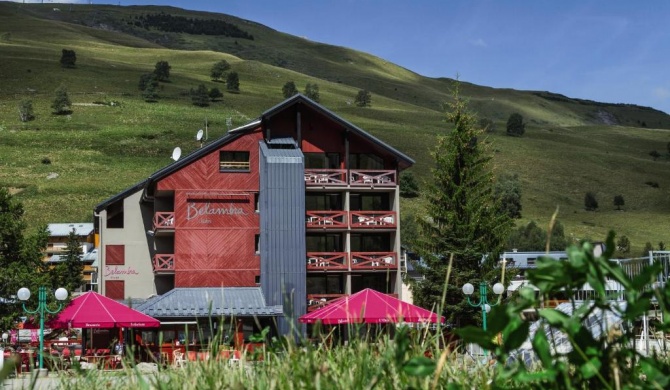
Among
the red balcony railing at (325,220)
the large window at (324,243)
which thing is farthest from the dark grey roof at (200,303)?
the red balcony railing at (325,220)

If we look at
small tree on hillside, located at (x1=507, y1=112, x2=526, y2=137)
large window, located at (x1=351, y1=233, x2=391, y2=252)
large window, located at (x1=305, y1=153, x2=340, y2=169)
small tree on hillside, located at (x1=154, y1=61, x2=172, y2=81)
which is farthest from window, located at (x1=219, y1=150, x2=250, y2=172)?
small tree on hillside, located at (x1=154, y1=61, x2=172, y2=81)

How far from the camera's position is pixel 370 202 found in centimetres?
4975

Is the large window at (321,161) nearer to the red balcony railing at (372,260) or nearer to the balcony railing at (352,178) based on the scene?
the balcony railing at (352,178)

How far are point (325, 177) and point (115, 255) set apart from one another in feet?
36.0

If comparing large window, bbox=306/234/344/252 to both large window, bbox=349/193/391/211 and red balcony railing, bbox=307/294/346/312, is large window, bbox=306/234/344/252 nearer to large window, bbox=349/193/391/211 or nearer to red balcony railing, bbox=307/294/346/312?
large window, bbox=349/193/391/211

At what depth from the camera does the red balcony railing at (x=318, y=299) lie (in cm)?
4569

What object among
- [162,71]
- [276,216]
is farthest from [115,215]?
[162,71]

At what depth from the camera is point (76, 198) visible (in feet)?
342

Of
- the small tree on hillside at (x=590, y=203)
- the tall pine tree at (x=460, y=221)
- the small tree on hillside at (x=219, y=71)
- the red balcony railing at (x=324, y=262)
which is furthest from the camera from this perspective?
the small tree on hillside at (x=219, y=71)

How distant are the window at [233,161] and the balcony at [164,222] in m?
3.13

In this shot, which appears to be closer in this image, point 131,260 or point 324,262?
point 324,262

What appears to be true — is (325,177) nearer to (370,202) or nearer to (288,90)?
(370,202)

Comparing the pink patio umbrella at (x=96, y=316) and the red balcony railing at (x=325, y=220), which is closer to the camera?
the pink patio umbrella at (x=96, y=316)

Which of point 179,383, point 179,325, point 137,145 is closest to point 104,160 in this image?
point 137,145
